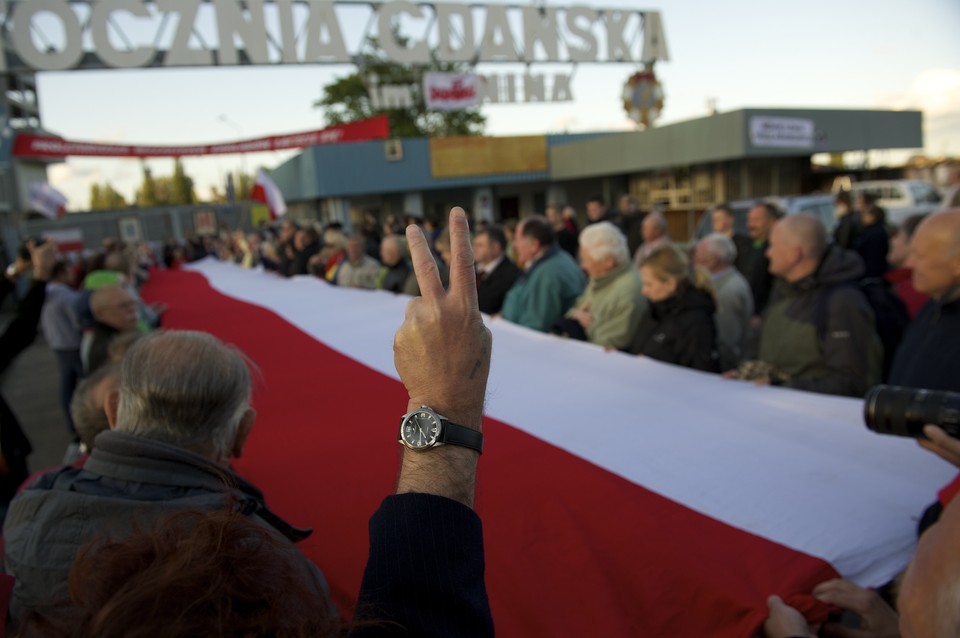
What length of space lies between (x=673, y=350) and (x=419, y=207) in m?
23.6

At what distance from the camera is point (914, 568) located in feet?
3.85

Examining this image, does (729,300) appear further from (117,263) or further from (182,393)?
(117,263)

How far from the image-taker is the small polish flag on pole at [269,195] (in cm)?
1240

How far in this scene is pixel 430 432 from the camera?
0.95 meters

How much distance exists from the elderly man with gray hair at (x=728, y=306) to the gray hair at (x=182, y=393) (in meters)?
3.22

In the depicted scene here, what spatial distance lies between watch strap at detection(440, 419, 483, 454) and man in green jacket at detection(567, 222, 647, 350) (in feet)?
9.28

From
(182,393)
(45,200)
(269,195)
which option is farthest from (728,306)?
(45,200)

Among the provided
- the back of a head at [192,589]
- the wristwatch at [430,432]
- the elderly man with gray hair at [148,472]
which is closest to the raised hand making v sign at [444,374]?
the wristwatch at [430,432]

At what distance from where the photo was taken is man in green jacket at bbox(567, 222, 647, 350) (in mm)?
3715

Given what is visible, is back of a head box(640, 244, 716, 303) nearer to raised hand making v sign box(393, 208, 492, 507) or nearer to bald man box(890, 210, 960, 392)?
bald man box(890, 210, 960, 392)

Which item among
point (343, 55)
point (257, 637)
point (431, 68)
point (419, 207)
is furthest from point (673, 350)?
point (431, 68)

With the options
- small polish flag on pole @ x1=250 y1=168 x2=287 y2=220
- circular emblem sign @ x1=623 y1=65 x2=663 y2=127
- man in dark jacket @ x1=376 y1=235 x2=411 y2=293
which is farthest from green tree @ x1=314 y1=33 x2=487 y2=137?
man in dark jacket @ x1=376 y1=235 x2=411 y2=293

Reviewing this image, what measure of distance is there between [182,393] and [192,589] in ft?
3.10

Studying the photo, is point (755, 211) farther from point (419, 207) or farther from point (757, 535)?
point (419, 207)
